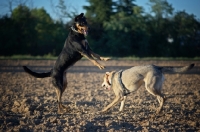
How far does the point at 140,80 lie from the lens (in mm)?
6473

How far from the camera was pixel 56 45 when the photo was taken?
33719 mm

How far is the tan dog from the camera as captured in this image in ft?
20.7

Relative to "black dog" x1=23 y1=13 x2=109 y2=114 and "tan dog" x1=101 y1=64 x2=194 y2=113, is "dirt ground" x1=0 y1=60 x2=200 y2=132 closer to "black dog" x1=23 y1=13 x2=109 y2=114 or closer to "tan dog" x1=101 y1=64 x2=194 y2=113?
"tan dog" x1=101 y1=64 x2=194 y2=113

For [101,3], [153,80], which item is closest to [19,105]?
[153,80]

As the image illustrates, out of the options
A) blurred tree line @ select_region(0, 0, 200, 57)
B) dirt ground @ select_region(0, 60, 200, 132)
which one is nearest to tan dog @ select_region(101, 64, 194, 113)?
dirt ground @ select_region(0, 60, 200, 132)

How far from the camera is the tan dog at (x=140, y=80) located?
248 inches

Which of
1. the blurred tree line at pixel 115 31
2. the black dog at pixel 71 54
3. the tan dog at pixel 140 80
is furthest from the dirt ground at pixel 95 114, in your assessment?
the blurred tree line at pixel 115 31

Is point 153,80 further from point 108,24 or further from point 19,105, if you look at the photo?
point 108,24

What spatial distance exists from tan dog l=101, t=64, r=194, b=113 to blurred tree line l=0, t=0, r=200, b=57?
2675cm

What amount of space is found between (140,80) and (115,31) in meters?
29.0

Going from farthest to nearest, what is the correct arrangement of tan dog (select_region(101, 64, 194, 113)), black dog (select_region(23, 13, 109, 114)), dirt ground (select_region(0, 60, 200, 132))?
black dog (select_region(23, 13, 109, 114)), tan dog (select_region(101, 64, 194, 113)), dirt ground (select_region(0, 60, 200, 132))

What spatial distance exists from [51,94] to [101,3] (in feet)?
103

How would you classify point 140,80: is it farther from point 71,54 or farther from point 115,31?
point 115,31

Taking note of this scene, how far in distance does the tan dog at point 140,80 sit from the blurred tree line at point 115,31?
26.7 m
